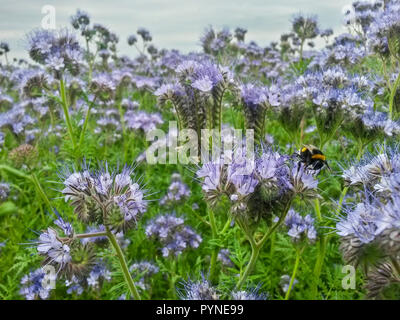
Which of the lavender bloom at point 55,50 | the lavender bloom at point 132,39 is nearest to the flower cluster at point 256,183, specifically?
the lavender bloom at point 55,50

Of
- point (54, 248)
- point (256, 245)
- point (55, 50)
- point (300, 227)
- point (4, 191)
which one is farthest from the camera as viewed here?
point (4, 191)

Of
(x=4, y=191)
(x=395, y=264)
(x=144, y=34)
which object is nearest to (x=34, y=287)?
(x=4, y=191)

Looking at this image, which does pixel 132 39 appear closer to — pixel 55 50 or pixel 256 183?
pixel 55 50

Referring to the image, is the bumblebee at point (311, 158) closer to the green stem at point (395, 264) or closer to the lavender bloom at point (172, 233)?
the green stem at point (395, 264)

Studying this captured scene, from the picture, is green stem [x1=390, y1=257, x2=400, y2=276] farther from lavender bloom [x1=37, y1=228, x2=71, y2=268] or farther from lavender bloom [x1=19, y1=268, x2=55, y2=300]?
lavender bloom [x1=19, y1=268, x2=55, y2=300]
